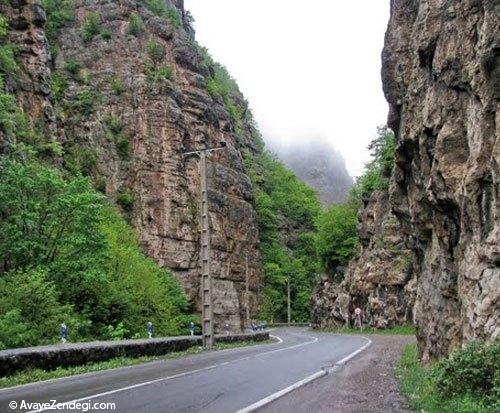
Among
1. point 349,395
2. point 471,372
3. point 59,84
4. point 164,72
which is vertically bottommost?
point 349,395

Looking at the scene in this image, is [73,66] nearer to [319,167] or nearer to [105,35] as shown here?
[105,35]

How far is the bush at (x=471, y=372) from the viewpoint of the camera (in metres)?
7.19

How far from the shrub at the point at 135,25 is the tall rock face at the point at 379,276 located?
27.7 meters

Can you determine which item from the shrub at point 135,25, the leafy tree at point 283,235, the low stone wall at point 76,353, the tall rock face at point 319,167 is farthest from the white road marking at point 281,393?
the tall rock face at point 319,167

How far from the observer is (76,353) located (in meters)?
14.3

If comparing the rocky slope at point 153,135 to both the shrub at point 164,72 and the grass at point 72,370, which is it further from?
the grass at point 72,370

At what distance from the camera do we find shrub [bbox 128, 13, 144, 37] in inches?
2213

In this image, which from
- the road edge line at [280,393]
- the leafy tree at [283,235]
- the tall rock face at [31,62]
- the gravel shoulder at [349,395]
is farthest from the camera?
the leafy tree at [283,235]

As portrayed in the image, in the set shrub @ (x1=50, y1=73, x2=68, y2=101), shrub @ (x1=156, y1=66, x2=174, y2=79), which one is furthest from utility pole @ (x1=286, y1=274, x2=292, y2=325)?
shrub @ (x1=50, y1=73, x2=68, y2=101)

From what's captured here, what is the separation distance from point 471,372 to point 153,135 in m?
46.4

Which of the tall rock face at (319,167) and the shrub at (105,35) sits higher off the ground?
the tall rock face at (319,167)

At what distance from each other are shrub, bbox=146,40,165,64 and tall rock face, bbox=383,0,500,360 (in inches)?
1541

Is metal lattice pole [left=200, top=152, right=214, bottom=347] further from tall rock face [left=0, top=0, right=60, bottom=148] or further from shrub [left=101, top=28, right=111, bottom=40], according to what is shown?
shrub [left=101, top=28, right=111, bottom=40]

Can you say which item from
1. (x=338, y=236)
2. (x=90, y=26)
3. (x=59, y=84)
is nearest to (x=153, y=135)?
(x=59, y=84)
